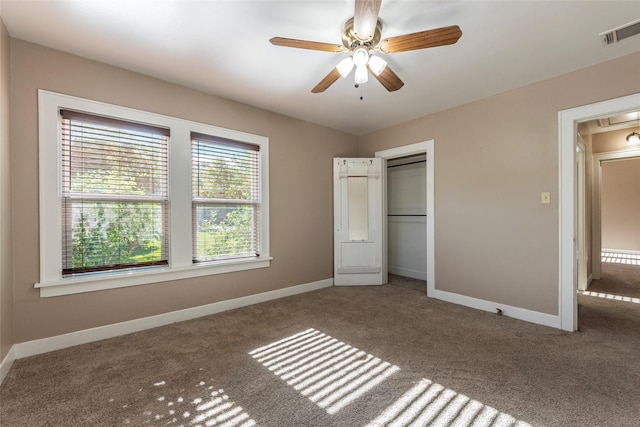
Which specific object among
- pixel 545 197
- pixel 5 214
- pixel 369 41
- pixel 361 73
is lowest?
pixel 5 214

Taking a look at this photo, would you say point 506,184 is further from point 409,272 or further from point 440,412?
point 440,412

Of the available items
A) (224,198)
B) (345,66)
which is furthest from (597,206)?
(224,198)

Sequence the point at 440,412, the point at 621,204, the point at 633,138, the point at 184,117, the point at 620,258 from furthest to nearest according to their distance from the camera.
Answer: the point at 621,204 → the point at 620,258 → the point at 633,138 → the point at 184,117 → the point at 440,412

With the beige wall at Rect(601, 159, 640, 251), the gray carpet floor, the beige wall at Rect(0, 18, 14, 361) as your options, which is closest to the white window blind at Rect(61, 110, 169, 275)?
the beige wall at Rect(0, 18, 14, 361)

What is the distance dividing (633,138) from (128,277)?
6.93 meters

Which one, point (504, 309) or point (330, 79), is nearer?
point (330, 79)

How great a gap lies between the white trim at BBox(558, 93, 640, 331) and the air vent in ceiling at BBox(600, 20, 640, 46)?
0.62m

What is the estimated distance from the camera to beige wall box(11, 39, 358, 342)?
7.29 ft

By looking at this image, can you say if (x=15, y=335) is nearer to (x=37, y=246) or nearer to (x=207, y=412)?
(x=37, y=246)

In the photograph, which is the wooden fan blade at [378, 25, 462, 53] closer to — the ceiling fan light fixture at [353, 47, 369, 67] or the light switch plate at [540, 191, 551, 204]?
the ceiling fan light fixture at [353, 47, 369, 67]

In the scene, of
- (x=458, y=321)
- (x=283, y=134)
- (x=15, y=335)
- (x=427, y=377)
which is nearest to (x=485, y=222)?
(x=458, y=321)

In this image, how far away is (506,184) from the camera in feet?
10.4

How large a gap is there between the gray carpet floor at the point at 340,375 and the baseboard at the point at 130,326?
0.31ft

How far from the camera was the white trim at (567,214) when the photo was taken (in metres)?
2.70
